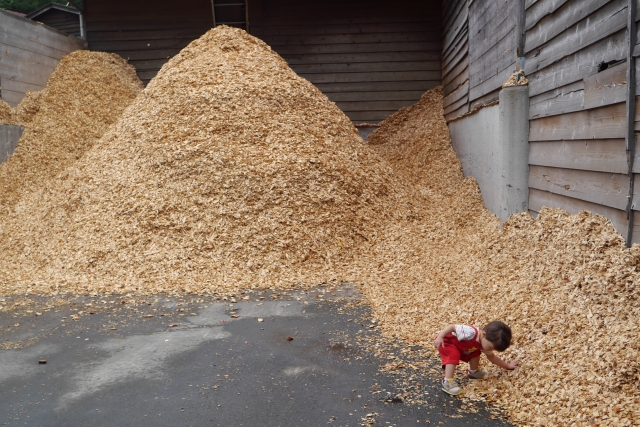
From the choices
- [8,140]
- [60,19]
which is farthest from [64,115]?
[60,19]

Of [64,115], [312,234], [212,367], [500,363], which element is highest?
[64,115]

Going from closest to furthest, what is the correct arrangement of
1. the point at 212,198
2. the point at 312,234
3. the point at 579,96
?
the point at 579,96 → the point at 312,234 → the point at 212,198

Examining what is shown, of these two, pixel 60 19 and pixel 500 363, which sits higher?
pixel 60 19

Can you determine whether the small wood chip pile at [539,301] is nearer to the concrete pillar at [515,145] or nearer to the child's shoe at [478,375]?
the child's shoe at [478,375]

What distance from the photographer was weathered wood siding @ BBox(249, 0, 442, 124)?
13.6 metres

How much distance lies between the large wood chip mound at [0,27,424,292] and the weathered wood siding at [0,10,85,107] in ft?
10.9

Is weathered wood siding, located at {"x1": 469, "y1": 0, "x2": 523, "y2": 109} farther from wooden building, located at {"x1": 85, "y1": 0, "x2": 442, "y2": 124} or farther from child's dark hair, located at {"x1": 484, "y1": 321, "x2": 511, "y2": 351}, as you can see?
child's dark hair, located at {"x1": 484, "y1": 321, "x2": 511, "y2": 351}

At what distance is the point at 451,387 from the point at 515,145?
12.7ft

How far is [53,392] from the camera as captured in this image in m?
3.84

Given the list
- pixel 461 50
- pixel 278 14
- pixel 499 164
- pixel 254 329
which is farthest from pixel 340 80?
pixel 254 329

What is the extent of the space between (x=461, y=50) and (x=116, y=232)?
7444 mm

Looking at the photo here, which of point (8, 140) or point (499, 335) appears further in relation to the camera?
point (8, 140)

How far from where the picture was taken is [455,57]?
11.5m

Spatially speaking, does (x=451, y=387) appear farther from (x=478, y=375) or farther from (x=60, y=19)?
(x=60, y=19)
